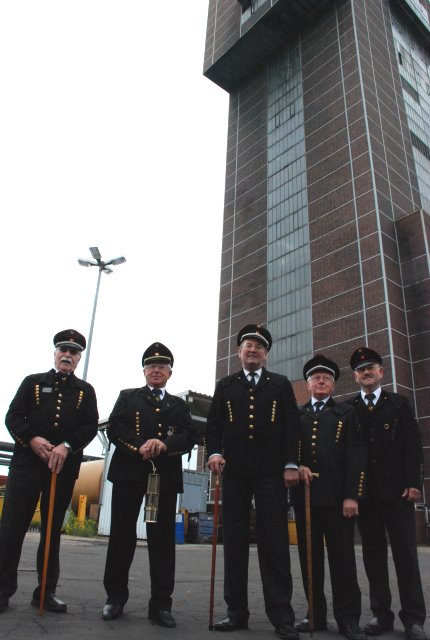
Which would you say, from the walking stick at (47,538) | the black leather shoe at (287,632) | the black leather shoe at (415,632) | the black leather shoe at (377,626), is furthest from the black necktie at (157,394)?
the black leather shoe at (415,632)

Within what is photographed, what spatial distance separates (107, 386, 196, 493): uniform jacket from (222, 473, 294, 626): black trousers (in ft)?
1.68

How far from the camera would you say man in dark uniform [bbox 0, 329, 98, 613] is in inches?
171

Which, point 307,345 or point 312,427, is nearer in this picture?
point 312,427

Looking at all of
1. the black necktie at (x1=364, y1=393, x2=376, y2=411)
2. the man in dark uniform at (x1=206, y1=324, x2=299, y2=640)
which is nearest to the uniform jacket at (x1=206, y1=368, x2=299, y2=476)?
the man in dark uniform at (x1=206, y1=324, x2=299, y2=640)

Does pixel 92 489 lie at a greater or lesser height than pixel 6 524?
greater

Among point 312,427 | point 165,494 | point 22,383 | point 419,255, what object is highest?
point 419,255

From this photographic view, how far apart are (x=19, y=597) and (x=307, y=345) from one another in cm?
3411

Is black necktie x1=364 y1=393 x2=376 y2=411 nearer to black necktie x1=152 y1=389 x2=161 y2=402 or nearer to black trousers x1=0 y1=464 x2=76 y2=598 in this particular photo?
black necktie x1=152 y1=389 x2=161 y2=402

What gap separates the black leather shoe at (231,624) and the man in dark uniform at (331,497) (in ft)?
1.73

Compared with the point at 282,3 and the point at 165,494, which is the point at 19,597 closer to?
the point at 165,494

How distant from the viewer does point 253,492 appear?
14.7 feet

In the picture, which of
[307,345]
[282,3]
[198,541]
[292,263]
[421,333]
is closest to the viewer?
[198,541]

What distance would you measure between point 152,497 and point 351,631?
1843 millimetres

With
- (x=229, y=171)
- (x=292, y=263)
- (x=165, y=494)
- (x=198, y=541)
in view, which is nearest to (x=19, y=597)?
(x=165, y=494)
